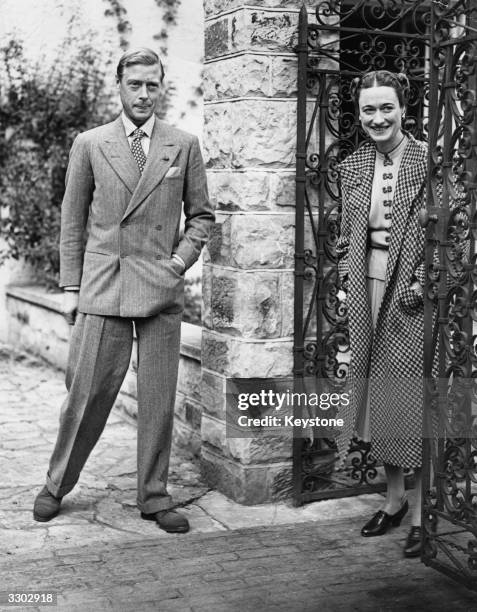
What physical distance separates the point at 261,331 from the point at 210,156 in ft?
3.08

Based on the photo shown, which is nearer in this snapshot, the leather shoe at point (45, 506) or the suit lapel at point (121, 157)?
the suit lapel at point (121, 157)

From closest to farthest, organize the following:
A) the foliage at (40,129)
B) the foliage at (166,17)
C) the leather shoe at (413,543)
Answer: the leather shoe at (413,543) < the foliage at (40,129) < the foliage at (166,17)

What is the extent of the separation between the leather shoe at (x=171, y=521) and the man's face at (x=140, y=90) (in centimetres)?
176

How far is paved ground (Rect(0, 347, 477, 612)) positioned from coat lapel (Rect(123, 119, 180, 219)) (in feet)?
4.72

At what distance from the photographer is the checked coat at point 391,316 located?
445cm

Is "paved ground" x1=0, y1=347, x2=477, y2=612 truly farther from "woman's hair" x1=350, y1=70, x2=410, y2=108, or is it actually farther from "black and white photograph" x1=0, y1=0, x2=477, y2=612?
"woman's hair" x1=350, y1=70, x2=410, y2=108

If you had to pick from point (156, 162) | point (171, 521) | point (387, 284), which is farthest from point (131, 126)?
point (171, 521)

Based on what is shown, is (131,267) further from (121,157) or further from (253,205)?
(253,205)

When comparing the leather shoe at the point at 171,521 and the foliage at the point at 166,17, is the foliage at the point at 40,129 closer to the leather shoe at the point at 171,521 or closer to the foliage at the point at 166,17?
the foliage at the point at 166,17

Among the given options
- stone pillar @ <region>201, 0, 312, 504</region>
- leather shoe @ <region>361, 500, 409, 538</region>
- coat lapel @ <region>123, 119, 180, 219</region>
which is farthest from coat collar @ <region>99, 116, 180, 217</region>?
leather shoe @ <region>361, 500, 409, 538</region>

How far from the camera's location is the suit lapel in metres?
4.61

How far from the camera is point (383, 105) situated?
175 inches

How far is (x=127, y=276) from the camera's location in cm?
461

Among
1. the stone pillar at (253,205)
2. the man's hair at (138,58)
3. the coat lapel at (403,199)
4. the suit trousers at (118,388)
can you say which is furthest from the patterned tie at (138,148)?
the coat lapel at (403,199)
